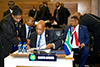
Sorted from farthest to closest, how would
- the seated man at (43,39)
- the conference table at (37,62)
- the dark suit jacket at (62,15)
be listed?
the dark suit jacket at (62,15) < the seated man at (43,39) < the conference table at (37,62)

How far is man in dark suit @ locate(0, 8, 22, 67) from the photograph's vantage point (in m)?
3.28

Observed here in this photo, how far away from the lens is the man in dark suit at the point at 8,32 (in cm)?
328

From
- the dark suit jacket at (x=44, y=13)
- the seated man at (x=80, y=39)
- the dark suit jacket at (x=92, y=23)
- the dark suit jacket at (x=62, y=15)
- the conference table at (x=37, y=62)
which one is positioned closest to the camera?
the conference table at (x=37, y=62)

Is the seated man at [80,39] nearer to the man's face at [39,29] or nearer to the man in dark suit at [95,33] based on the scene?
the man in dark suit at [95,33]

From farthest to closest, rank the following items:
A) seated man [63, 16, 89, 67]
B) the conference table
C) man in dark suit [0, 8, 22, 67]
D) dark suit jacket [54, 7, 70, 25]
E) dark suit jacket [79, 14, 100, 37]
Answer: dark suit jacket [54, 7, 70, 25]
dark suit jacket [79, 14, 100, 37]
seated man [63, 16, 89, 67]
man in dark suit [0, 8, 22, 67]
the conference table

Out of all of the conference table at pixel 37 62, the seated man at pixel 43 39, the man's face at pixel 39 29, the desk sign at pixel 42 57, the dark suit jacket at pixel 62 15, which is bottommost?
the conference table at pixel 37 62

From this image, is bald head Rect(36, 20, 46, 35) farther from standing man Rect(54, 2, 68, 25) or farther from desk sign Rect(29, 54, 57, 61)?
standing man Rect(54, 2, 68, 25)

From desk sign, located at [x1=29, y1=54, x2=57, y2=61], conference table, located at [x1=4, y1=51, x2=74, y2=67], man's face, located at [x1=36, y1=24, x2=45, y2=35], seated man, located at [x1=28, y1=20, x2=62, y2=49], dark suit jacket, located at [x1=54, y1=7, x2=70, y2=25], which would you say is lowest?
conference table, located at [x1=4, y1=51, x2=74, y2=67]

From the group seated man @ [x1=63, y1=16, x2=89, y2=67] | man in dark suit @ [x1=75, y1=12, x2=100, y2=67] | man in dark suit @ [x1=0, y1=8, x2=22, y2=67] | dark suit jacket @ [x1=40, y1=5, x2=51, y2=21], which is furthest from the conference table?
dark suit jacket @ [x1=40, y1=5, x2=51, y2=21]

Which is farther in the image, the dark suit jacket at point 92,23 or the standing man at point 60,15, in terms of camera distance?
the standing man at point 60,15

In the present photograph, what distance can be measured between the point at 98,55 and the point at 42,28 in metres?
2.46

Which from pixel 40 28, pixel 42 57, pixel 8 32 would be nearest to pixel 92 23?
pixel 40 28

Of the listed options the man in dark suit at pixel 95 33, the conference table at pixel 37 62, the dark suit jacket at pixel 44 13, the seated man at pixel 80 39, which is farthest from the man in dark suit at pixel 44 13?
the conference table at pixel 37 62

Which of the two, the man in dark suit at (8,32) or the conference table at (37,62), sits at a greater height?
the man in dark suit at (8,32)
